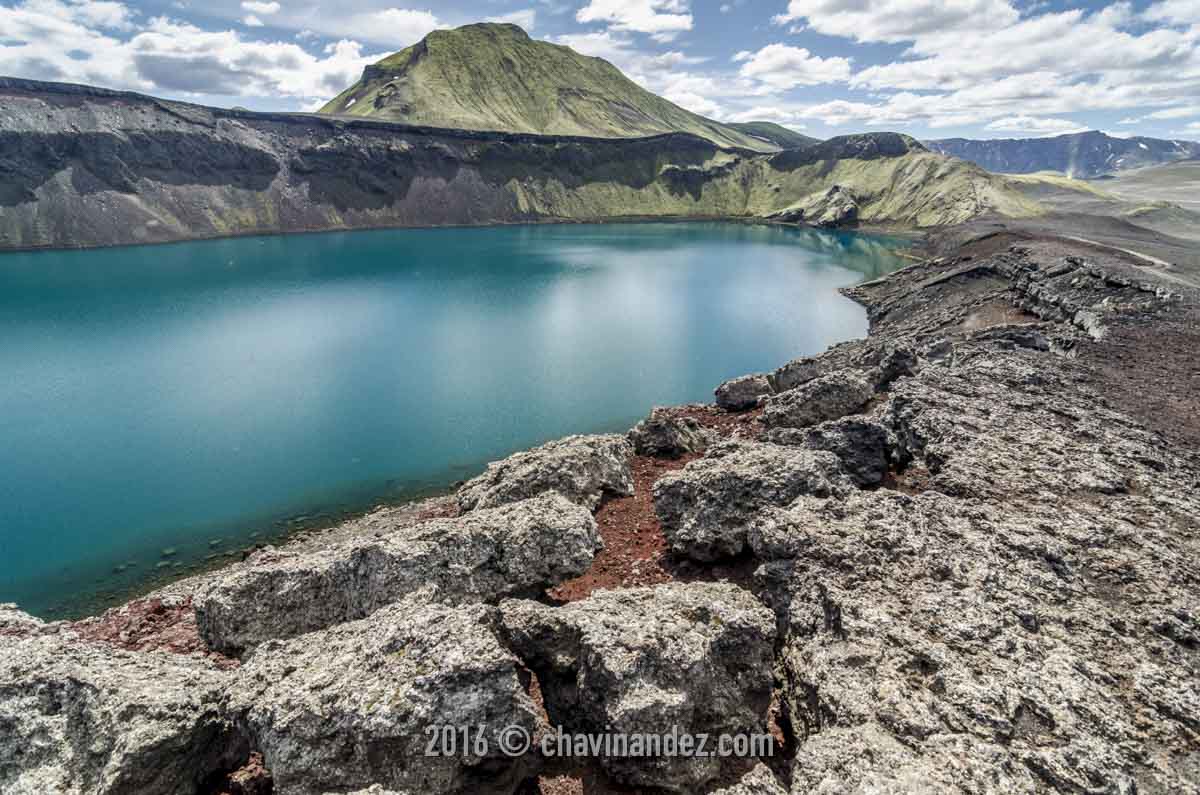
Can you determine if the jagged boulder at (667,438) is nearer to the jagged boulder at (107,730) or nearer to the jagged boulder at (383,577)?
the jagged boulder at (383,577)

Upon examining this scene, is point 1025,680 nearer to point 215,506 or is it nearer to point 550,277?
point 215,506

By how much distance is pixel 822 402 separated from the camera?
20875 millimetres

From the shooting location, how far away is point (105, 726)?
8625mm

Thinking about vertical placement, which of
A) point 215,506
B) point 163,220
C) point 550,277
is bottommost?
point 215,506

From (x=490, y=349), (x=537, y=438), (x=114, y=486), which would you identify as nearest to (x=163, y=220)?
(x=490, y=349)

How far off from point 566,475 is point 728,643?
856cm

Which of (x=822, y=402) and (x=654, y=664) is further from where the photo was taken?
(x=822, y=402)

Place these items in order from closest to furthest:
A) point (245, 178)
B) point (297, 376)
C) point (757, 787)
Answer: point (757, 787) < point (297, 376) < point (245, 178)

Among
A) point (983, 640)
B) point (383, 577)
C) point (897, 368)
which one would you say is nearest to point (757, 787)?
point (983, 640)

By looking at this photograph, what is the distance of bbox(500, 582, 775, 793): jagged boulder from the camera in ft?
27.6

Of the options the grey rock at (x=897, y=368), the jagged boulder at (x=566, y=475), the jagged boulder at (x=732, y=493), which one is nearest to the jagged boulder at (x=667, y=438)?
the jagged boulder at (x=566, y=475)

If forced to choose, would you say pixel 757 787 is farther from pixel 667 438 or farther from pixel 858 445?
pixel 667 438

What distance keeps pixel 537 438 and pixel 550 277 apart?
68.8 metres

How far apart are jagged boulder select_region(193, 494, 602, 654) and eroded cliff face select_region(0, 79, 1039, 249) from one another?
523 feet
